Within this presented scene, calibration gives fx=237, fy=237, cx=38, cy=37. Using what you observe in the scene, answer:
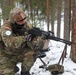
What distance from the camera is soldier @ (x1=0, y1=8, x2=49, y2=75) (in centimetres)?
399

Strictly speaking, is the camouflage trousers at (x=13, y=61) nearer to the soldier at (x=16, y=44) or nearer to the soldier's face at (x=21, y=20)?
the soldier at (x=16, y=44)

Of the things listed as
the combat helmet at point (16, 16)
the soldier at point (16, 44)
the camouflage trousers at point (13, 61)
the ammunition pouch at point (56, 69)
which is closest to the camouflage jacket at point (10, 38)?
the soldier at point (16, 44)

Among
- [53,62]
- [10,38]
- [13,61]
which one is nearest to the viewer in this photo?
[10,38]

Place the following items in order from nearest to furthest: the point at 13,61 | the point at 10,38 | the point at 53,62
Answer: the point at 10,38
the point at 13,61
the point at 53,62

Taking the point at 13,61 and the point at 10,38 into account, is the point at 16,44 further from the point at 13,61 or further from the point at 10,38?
the point at 13,61

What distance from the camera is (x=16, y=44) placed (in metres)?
3.99

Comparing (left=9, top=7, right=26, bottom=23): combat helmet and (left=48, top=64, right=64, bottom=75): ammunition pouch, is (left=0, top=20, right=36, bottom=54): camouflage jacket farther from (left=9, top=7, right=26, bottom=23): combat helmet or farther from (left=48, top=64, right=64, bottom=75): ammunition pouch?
(left=48, top=64, right=64, bottom=75): ammunition pouch

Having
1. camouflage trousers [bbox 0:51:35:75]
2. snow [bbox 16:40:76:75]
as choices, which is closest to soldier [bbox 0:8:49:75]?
camouflage trousers [bbox 0:51:35:75]

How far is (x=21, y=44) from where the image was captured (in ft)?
14.0

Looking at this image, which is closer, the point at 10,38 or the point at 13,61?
the point at 10,38

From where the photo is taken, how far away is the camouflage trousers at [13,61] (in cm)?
434

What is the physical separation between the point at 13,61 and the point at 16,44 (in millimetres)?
574

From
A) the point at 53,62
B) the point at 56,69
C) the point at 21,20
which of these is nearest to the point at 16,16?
the point at 21,20

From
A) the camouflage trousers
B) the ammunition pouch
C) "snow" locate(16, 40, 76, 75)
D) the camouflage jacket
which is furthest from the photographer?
"snow" locate(16, 40, 76, 75)
